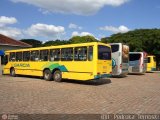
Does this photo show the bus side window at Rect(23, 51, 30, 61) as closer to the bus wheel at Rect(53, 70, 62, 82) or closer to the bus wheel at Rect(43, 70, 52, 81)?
the bus wheel at Rect(43, 70, 52, 81)

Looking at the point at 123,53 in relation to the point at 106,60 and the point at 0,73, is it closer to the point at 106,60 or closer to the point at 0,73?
the point at 106,60

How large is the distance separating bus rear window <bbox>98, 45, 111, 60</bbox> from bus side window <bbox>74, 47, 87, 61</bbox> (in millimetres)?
910

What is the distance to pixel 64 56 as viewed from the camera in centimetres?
1764

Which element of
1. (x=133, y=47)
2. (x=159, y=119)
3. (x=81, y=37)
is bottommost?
(x=159, y=119)

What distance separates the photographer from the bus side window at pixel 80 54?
635 inches

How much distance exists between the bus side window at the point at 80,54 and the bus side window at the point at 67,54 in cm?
46

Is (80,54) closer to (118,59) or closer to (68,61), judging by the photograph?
(68,61)

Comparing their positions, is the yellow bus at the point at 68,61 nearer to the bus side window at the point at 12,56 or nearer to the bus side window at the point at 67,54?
the bus side window at the point at 67,54

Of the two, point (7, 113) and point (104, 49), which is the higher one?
point (104, 49)

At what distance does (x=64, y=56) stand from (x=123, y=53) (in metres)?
6.74

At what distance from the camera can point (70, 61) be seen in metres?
17.1

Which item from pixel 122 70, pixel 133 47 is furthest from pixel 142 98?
pixel 133 47

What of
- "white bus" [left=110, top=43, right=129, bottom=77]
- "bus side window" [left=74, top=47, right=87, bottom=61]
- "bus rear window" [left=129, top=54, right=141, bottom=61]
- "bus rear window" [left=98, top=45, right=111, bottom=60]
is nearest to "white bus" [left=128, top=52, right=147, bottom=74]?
"bus rear window" [left=129, top=54, right=141, bottom=61]

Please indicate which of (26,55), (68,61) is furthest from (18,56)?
(68,61)
